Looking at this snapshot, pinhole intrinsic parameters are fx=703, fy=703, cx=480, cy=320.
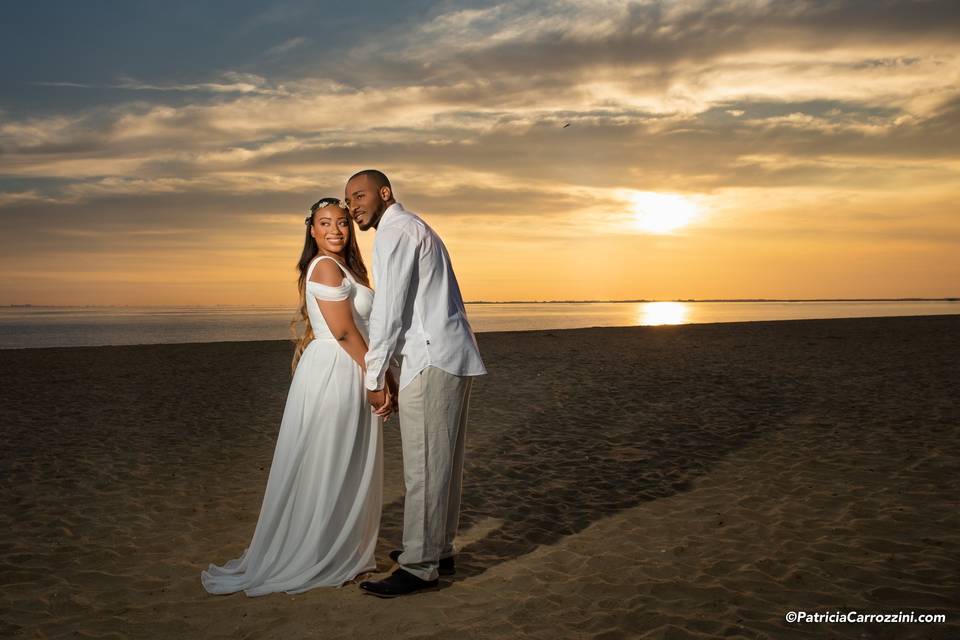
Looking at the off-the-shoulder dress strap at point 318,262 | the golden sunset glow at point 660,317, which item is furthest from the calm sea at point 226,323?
the off-the-shoulder dress strap at point 318,262

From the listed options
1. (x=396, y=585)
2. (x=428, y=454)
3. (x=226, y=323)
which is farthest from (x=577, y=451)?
(x=226, y=323)

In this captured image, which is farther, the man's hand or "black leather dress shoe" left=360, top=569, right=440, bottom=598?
"black leather dress shoe" left=360, top=569, right=440, bottom=598

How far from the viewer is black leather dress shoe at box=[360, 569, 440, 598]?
14.8 ft

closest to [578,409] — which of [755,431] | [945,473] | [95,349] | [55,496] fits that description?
[755,431]

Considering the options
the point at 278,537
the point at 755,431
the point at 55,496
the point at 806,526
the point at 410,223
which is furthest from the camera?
the point at 755,431

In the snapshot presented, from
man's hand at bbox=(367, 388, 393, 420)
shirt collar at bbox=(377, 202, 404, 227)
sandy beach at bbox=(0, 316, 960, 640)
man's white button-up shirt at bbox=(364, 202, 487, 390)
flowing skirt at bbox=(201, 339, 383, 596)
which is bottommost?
sandy beach at bbox=(0, 316, 960, 640)

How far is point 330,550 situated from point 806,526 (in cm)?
400

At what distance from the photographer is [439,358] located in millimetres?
4242

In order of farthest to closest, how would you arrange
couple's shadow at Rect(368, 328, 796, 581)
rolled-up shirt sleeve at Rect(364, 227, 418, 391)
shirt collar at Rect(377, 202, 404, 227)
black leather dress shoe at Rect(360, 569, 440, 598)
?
1. couple's shadow at Rect(368, 328, 796, 581)
2. black leather dress shoe at Rect(360, 569, 440, 598)
3. shirt collar at Rect(377, 202, 404, 227)
4. rolled-up shirt sleeve at Rect(364, 227, 418, 391)

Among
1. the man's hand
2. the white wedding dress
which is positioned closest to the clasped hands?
the man's hand

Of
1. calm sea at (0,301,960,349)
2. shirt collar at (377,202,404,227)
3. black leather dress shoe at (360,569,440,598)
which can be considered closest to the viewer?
shirt collar at (377,202,404,227)

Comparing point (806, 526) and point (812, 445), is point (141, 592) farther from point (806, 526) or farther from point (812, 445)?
point (812, 445)

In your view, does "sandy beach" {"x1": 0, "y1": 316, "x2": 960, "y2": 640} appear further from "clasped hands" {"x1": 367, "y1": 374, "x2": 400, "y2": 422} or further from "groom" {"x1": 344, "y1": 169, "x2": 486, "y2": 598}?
"clasped hands" {"x1": 367, "y1": 374, "x2": 400, "y2": 422}

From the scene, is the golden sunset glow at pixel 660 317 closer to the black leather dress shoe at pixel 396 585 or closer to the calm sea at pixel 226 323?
the calm sea at pixel 226 323
